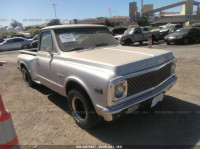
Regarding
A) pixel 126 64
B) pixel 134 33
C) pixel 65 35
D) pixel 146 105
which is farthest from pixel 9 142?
pixel 134 33

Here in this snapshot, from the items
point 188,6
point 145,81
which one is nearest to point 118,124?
point 145,81

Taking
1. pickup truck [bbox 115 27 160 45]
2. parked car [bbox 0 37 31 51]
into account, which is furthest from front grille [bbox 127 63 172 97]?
parked car [bbox 0 37 31 51]

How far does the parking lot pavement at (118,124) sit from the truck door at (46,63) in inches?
28.0

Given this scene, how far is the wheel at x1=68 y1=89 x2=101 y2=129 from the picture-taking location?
9.18 feet

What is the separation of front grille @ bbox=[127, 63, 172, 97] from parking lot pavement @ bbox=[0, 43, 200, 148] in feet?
2.76

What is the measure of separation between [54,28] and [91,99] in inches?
80.0

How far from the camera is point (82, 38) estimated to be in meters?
3.79

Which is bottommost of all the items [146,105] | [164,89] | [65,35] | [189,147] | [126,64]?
[189,147]

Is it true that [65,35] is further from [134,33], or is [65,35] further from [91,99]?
[134,33]

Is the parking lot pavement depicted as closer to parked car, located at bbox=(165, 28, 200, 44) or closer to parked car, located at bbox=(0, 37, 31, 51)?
parked car, located at bbox=(165, 28, 200, 44)

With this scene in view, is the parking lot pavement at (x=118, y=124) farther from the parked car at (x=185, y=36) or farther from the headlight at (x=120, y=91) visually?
the parked car at (x=185, y=36)

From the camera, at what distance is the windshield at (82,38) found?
11.7 feet

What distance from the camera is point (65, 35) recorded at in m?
3.63

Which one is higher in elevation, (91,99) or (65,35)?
(65,35)
